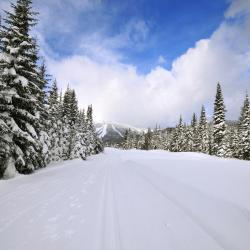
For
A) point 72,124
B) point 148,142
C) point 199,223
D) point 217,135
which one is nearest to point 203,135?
point 217,135

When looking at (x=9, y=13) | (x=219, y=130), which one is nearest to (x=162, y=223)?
(x=9, y=13)

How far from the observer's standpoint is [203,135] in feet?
166

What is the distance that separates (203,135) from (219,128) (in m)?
14.3

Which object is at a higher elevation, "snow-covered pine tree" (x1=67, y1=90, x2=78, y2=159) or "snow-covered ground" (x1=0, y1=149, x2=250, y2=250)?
"snow-covered pine tree" (x1=67, y1=90, x2=78, y2=159)

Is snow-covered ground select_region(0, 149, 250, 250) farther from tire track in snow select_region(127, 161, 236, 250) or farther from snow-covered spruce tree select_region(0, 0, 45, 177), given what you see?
snow-covered spruce tree select_region(0, 0, 45, 177)

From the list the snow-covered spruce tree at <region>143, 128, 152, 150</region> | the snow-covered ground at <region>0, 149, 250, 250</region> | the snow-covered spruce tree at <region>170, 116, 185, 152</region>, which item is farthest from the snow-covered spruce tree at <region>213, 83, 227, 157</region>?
the snow-covered spruce tree at <region>143, 128, 152, 150</region>

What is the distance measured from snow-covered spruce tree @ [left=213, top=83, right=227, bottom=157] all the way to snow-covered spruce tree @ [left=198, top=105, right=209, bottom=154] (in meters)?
12.7

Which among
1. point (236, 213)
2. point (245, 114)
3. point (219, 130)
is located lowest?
point (236, 213)

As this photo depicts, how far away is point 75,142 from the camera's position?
35.2 m

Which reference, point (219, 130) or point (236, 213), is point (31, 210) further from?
point (219, 130)

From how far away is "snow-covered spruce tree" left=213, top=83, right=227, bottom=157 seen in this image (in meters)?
35.8

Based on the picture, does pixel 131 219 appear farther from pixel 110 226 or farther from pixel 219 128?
pixel 219 128

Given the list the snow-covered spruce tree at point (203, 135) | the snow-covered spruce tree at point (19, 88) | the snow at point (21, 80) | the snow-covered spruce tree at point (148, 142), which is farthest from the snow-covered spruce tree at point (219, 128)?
the snow-covered spruce tree at point (148, 142)

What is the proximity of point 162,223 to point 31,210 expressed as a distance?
374 centimetres
